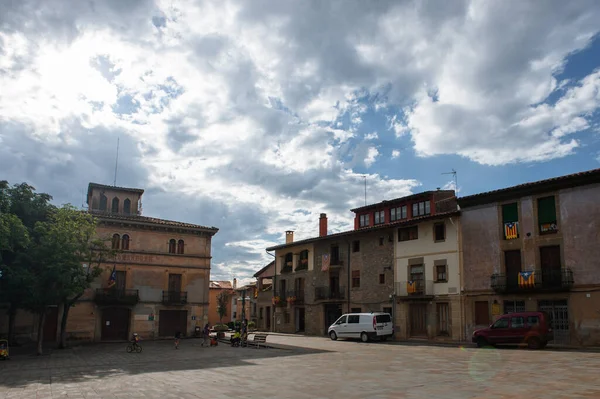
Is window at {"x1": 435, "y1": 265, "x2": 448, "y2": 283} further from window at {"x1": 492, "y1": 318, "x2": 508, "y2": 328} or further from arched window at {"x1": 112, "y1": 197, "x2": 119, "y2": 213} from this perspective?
arched window at {"x1": 112, "y1": 197, "x2": 119, "y2": 213}

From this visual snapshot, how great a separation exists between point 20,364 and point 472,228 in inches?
1092

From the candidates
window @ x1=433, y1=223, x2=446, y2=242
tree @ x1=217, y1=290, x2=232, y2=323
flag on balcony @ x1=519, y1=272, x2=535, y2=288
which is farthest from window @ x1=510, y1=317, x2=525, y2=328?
tree @ x1=217, y1=290, x2=232, y2=323

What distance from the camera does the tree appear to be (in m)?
87.4

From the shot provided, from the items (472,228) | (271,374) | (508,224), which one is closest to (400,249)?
(472,228)

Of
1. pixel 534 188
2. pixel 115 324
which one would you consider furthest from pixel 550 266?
pixel 115 324

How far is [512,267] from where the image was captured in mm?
32156

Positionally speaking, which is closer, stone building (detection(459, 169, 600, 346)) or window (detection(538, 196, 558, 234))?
stone building (detection(459, 169, 600, 346))

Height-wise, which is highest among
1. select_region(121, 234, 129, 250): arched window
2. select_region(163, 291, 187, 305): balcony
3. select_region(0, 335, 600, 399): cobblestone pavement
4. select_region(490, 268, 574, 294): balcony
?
select_region(121, 234, 129, 250): arched window

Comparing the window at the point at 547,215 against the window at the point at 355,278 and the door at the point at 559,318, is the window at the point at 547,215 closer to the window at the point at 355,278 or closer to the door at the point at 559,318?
the door at the point at 559,318

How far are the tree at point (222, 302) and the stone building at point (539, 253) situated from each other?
5997 cm

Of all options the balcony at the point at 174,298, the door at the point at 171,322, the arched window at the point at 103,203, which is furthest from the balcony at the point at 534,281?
the arched window at the point at 103,203

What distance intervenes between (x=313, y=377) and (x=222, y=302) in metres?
75.5

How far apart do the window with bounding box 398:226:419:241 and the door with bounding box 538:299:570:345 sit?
1117 centimetres

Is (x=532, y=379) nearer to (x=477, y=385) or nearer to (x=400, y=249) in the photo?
(x=477, y=385)
